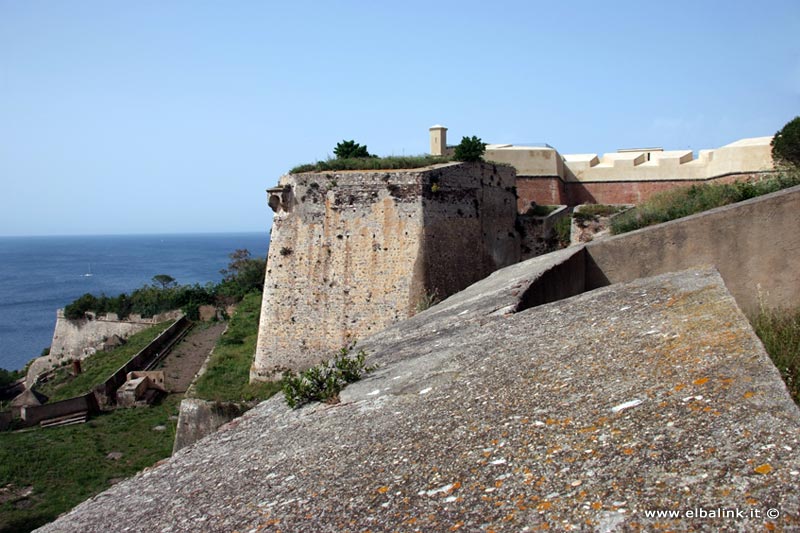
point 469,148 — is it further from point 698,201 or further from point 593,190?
point 698,201

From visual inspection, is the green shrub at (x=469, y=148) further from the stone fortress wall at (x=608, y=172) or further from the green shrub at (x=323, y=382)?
the green shrub at (x=323, y=382)

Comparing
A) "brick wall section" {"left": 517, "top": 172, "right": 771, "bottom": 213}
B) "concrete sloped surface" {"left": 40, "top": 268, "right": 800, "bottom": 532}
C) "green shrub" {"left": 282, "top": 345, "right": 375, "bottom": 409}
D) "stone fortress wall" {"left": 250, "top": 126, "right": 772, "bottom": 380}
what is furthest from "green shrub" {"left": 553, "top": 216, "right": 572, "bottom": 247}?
"green shrub" {"left": 282, "top": 345, "right": 375, "bottom": 409}

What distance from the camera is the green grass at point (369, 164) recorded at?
1709 cm

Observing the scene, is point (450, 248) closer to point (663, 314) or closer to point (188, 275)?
point (663, 314)

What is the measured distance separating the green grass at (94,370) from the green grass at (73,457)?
6.26m

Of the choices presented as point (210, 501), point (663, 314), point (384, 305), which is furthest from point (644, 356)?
point (384, 305)

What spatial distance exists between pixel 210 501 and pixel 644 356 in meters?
2.35

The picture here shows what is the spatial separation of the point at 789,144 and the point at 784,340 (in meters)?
17.6

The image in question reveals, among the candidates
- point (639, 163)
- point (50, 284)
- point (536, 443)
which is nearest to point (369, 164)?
point (639, 163)

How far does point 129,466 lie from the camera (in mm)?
16656

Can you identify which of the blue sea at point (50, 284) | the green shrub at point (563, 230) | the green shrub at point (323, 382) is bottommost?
the blue sea at point (50, 284)

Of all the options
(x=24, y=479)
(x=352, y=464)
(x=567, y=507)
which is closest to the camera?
(x=567, y=507)

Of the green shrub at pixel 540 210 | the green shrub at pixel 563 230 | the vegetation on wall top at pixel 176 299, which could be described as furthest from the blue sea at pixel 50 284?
the green shrub at pixel 563 230

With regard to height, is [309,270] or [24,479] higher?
[309,270]
